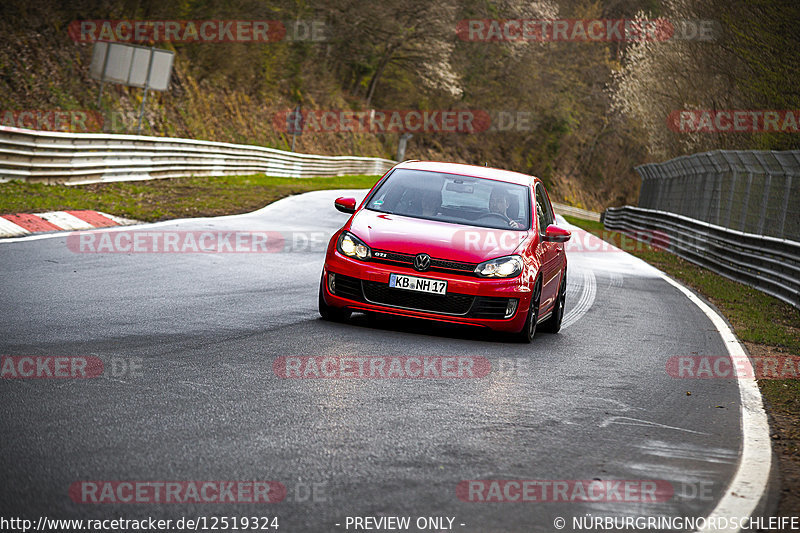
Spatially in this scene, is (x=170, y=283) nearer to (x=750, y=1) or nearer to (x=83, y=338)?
(x=83, y=338)

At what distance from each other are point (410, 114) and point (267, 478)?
72006mm

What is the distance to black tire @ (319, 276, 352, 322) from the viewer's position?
9.08m

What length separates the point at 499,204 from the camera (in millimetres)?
10000

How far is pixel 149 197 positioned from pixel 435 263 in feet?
45.7

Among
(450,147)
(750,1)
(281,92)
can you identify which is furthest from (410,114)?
(750,1)

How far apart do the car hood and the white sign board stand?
20613 mm

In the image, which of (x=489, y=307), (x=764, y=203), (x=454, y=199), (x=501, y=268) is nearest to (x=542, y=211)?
(x=454, y=199)

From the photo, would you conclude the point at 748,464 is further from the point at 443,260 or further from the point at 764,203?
the point at 764,203

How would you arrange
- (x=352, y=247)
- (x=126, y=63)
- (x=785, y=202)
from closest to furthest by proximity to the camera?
(x=352, y=247), (x=785, y=202), (x=126, y=63)

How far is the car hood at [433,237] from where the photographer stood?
28.9ft

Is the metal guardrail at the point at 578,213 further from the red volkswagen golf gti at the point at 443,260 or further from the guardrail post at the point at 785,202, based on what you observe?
the red volkswagen golf gti at the point at 443,260

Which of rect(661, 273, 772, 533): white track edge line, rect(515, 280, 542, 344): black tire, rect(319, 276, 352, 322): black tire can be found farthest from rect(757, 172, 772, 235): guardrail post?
rect(319, 276, 352, 322): black tire

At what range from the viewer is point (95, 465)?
14.4 feet

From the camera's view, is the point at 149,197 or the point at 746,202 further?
the point at 149,197
